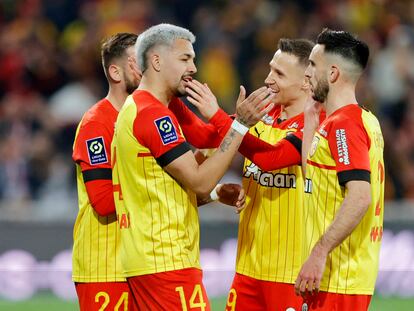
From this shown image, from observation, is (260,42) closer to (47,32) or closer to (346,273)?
(47,32)

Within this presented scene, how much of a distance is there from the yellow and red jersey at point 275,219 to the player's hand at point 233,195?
0.10 metres

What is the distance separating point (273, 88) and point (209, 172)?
129 cm

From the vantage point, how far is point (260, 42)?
13.3 m

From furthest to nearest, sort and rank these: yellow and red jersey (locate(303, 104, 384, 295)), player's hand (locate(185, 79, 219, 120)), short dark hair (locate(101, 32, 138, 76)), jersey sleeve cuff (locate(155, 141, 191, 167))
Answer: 1. short dark hair (locate(101, 32, 138, 76))
2. player's hand (locate(185, 79, 219, 120))
3. jersey sleeve cuff (locate(155, 141, 191, 167))
4. yellow and red jersey (locate(303, 104, 384, 295))

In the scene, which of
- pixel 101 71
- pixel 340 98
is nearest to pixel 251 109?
pixel 340 98

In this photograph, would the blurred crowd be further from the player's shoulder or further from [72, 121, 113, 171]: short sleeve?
the player's shoulder

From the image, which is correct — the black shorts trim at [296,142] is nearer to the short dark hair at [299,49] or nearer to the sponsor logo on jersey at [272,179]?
the sponsor logo on jersey at [272,179]

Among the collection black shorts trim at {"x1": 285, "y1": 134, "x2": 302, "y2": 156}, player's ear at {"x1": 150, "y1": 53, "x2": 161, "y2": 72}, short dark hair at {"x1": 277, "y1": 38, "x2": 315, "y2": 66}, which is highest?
short dark hair at {"x1": 277, "y1": 38, "x2": 315, "y2": 66}

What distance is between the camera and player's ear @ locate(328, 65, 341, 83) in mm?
5547

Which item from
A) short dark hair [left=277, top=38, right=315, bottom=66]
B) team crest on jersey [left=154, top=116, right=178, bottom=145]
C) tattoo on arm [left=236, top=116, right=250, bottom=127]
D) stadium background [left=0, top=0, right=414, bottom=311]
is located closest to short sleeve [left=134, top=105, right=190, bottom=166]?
team crest on jersey [left=154, top=116, right=178, bottom=145]

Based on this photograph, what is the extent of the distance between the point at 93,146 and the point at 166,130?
78 cm

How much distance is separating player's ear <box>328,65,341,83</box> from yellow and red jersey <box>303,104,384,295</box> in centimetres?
17

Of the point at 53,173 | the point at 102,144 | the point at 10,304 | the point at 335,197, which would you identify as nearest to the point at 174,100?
the point at 102,144

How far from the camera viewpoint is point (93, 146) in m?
6.09
